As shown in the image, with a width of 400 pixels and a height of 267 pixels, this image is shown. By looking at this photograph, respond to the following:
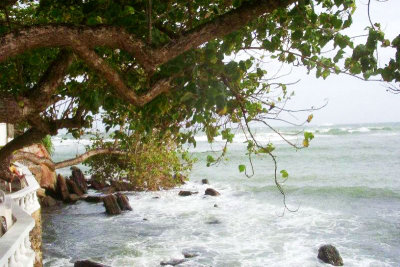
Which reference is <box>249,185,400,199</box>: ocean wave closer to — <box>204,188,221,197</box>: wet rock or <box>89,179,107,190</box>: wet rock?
<box>204,188,221,197</box>: wet rock

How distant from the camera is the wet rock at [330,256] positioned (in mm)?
11562

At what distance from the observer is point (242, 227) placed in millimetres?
16219

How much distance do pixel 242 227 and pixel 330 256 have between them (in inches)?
194

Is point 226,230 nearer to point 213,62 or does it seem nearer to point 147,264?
point 147,264

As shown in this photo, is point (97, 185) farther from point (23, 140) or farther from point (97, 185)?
point (23, 140)

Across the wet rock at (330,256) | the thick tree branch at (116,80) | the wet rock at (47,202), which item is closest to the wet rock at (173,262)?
the wet rock at (330,256)

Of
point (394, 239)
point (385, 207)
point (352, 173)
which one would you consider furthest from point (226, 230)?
point (352, 173)

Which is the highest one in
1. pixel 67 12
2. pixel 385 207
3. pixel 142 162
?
pixel 67 12

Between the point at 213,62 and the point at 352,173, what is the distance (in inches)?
1175

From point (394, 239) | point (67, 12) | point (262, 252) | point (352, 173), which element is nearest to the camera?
point (67, 12)

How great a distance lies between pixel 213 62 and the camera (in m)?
3.88

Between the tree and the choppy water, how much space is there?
6.16ft

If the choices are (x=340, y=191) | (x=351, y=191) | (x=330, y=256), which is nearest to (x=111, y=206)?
(x=330, y=256)

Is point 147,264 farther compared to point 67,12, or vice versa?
point 147,264
